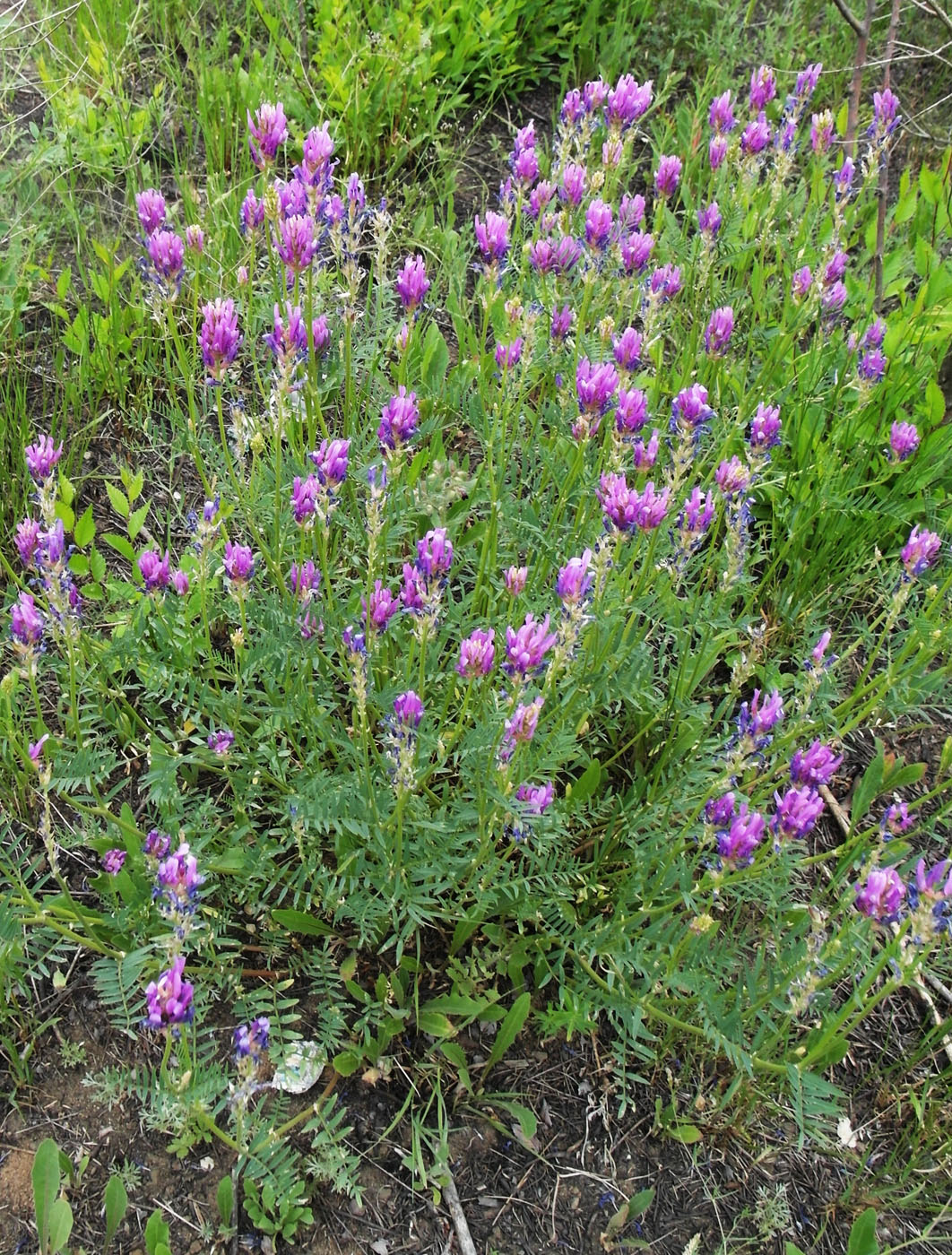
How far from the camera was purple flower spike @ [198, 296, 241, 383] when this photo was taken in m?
2.03

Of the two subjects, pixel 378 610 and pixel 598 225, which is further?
pixel 598 225

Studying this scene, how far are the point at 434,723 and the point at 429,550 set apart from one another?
23.4 inches

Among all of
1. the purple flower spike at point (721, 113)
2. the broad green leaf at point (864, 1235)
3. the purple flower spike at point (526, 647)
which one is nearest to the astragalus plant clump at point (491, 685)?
the purple flower spike at point (526, 647)

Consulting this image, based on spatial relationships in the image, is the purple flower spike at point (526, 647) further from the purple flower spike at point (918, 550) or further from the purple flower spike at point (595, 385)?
the purple flower spike at point (918, 550)

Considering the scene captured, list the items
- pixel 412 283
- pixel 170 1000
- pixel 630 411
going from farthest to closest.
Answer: pixel 412 283
pixel 630 411
pixel 170 1000

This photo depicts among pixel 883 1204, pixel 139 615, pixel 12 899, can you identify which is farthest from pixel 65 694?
pixel 883 1204

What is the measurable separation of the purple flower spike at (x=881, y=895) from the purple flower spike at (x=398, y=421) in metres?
1.20

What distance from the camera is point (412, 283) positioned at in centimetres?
238

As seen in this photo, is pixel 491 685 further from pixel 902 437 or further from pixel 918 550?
pixel 902 437

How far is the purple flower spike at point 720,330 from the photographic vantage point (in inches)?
101

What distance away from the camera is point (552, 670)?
1928 mm

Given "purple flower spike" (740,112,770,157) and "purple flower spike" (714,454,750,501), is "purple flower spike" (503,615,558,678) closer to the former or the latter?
"purple flower spike" (714,454,750,501)

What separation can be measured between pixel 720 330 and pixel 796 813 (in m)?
1.24

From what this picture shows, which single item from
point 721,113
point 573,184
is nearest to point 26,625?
point 573,184
